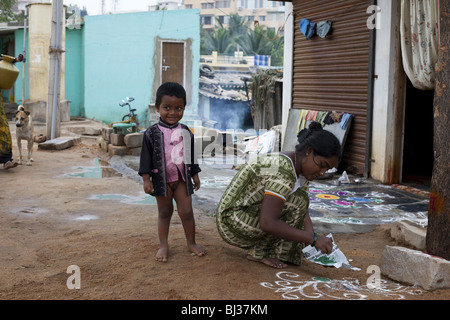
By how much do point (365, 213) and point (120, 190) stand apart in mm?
3322

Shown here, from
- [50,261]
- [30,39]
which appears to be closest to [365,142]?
[50,261]

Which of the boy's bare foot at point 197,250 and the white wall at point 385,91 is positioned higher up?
the white wall at point 385,91

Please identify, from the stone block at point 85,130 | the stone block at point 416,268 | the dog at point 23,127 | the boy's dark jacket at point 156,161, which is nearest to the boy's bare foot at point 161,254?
the boy's dark jacket at point 156,161

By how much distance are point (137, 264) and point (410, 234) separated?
243cm

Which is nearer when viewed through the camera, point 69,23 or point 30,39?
point 30,39

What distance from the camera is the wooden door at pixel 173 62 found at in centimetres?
1916

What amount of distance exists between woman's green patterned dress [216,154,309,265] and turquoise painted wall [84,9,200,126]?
16.2m

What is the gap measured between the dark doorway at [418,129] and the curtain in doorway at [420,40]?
→ 9.57 ft

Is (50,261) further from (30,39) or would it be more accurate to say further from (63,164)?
(30,39)

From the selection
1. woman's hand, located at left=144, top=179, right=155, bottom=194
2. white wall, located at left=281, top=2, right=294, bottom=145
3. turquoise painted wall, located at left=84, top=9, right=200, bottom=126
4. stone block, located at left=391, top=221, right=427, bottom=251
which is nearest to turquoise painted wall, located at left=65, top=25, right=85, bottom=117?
turquoise painted wall, located at left=84, top=9, right=200, bottom=126

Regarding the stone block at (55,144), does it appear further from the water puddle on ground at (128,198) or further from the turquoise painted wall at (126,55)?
the turquoise painted wall at (126,55)

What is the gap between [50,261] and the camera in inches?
142

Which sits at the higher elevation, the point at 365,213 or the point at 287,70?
the point at 287,70

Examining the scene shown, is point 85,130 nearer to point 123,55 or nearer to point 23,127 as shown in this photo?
point 123,55
